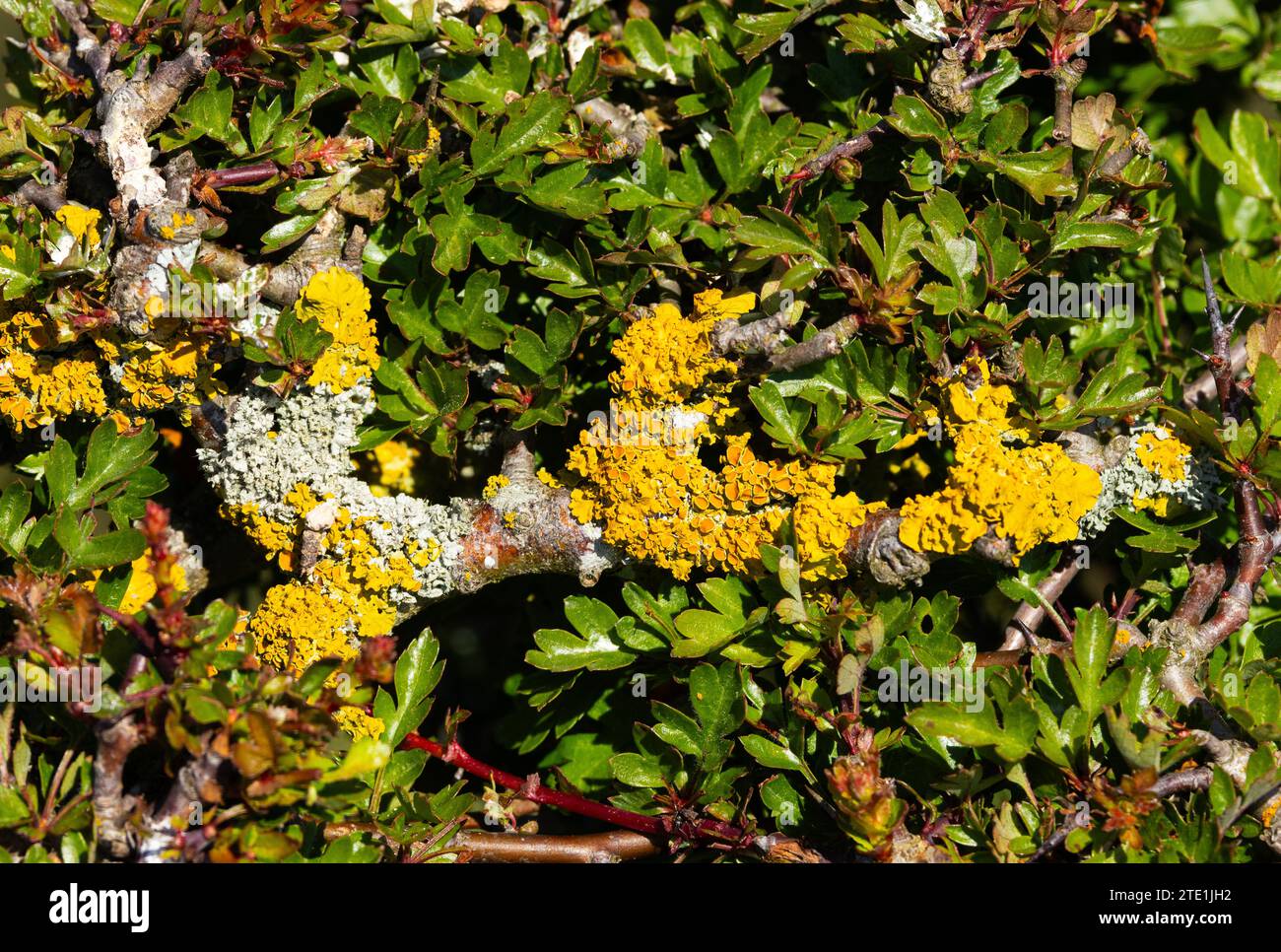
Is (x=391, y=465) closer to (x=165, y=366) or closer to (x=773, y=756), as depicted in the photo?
(x=165, y=366)

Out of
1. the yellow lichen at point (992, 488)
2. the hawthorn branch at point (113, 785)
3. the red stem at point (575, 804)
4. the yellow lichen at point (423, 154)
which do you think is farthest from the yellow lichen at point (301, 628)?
the yellow lichen at point (992, 488)

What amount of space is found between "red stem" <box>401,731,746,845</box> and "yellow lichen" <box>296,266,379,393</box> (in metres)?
0.56

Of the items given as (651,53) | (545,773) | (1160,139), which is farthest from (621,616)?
(1160,139)

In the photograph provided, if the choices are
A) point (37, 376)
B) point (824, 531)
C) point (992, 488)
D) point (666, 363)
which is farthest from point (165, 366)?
point (992, 488)

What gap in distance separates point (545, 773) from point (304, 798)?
574 millimetres

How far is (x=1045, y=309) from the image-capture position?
5.41 ft

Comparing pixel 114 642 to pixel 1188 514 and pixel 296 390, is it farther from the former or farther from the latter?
pixel 1188 514

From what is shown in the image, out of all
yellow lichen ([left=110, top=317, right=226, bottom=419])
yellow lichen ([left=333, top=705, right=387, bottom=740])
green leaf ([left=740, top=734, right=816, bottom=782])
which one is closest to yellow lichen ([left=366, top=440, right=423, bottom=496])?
yellow lichen ([left=110, top=317, right=226, bottom=419])

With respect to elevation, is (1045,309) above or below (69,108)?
below

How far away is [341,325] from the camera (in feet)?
5.38

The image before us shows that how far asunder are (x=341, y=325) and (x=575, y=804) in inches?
32.3

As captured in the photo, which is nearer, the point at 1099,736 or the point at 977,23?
the point at 1099,736

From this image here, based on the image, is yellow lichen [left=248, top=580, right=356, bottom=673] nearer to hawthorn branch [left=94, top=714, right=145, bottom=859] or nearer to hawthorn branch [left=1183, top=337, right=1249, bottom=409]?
hawthorn branch [left=94, top=714, right=145, bottom=859]

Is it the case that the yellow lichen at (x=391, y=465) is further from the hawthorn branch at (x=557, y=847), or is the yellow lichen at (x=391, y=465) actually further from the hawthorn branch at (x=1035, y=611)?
the hawthorn branch at (x=1035, y=611)
